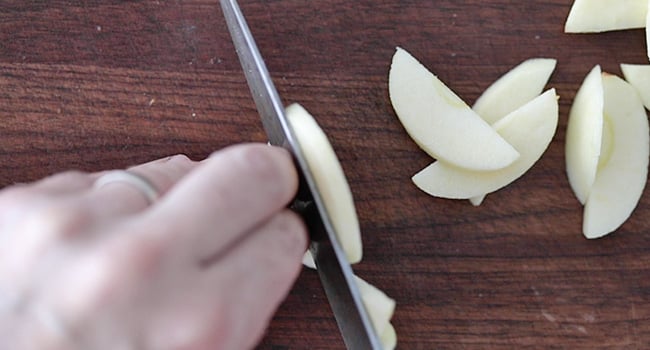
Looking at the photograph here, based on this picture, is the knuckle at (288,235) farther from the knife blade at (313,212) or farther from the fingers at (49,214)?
the fingers at (49,214)

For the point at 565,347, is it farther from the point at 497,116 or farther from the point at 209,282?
the point at 209,282

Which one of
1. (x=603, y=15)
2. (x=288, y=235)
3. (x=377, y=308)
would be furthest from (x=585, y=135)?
(x=288, y=235)

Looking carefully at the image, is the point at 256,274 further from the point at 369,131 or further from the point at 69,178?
the point at 369,131

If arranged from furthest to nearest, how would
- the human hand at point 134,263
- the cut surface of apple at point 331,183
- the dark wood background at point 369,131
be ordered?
the dark wood background at point 369,131, the cut surface of apple at point 331,183, the human hand at point 134,263

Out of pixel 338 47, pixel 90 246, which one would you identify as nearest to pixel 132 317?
pixel 90 246

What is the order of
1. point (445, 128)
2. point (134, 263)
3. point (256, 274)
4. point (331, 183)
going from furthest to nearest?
point (445, 128) < point (331, 183) < point (256, 274) < point (134, 263)

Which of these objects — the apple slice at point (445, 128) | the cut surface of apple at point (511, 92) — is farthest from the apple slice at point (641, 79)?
the apple slice at point (445, 128)
